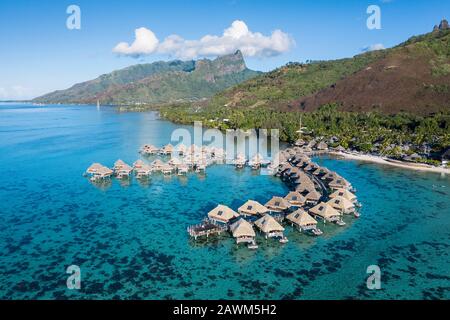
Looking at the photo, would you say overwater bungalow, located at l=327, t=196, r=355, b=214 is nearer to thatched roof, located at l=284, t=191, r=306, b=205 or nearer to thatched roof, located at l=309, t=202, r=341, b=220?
thatched roof, located at l=309, t=202, r=341, b=220

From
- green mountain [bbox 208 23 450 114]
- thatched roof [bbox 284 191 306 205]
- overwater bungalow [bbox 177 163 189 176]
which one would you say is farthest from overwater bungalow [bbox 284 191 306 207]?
green mountain [bbox 208 23 450 114]

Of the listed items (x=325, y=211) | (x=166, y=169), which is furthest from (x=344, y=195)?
(x=166, y=169)

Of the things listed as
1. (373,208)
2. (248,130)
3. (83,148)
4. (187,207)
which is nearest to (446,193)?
(373,208)

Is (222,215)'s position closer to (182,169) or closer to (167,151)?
(182,169)

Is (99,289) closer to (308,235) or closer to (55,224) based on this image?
(55,224)

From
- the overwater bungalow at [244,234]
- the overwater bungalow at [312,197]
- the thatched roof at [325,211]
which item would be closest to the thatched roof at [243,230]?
the overwater bungalow at [244,234]

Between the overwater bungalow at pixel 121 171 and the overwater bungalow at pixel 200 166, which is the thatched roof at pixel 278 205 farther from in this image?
the overwater bungalow at pixel 121 171
